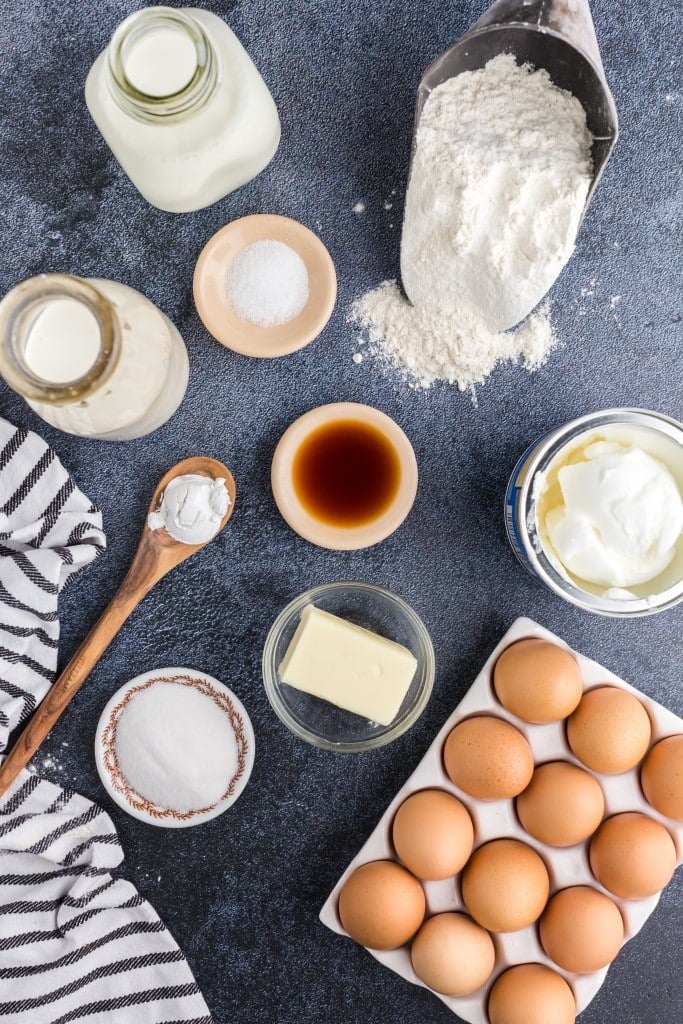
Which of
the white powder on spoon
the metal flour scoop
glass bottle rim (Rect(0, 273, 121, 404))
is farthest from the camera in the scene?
the white powder on spoon

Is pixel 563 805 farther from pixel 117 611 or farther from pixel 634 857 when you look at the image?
pixel 117 611

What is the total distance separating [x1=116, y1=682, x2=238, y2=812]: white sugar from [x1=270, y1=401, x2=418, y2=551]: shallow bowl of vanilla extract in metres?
0.33

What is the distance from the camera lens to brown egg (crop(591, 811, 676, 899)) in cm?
111

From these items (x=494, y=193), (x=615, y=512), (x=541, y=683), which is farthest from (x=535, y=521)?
(x=494, y=193)

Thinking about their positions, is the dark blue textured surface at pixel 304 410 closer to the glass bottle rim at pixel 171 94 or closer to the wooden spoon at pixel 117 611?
the wooden spoon at pixel 117 611

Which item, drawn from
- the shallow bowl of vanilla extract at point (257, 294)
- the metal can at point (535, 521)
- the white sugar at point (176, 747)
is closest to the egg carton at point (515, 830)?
the metal can at point (535, 521)

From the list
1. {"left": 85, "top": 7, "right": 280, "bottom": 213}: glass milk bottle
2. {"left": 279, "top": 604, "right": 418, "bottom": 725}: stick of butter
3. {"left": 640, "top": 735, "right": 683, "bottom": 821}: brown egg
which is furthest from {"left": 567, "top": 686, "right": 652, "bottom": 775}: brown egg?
{"left": 85, "top": 7, "right": 280, "bottom": 213}: glass milk bottle

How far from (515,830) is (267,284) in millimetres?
898

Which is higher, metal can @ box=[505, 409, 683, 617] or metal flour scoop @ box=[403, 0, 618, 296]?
metal flour scoop @ box=[403, 0, 618, 296]

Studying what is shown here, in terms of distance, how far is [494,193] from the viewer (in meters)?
1.12

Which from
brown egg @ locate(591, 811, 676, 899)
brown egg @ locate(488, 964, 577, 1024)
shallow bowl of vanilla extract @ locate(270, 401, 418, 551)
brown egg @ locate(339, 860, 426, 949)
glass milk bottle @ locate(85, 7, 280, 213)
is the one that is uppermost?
glass milk bottle @ locate(85, 7, 280, 213)

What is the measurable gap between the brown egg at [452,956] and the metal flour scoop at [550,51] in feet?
3.49

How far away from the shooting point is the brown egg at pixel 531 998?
1.12m

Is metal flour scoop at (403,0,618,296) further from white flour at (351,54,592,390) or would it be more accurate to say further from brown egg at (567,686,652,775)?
brown egg at (567,686,652,775)
